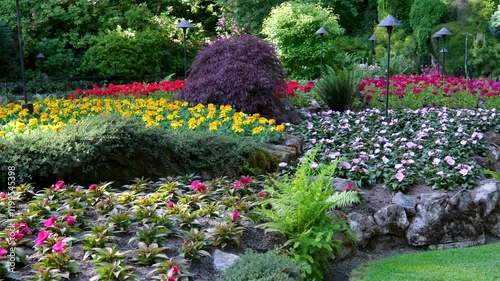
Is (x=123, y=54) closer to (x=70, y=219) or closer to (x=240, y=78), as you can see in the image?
(x=240, y=78)

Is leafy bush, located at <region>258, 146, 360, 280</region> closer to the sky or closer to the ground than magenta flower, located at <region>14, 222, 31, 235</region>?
closer to the ground

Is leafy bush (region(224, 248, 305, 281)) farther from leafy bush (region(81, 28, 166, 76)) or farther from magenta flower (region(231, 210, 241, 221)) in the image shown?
leafy bush (region(81, 28, 166, 76))

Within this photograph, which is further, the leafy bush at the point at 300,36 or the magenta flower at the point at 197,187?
the leafy bush at the point at 300,36

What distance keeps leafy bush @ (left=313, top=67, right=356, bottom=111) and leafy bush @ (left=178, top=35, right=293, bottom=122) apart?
2.37ft

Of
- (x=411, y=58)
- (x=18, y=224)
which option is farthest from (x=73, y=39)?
(x=18, y=224)

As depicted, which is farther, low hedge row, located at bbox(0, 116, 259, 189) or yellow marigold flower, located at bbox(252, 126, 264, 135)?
yellow marigold flower, located at bbox(252, 126, 264, 135)

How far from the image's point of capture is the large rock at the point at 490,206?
5.04 m

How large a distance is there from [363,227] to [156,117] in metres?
2.73

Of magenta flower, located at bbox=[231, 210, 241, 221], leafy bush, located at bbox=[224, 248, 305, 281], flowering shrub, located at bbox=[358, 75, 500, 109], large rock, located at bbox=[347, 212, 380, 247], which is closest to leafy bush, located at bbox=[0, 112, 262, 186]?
large rock, located at bbox=[347, 212, 380, 247]

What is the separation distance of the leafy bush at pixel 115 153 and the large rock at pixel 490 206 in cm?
212

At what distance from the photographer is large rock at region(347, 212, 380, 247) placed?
4.71 meters

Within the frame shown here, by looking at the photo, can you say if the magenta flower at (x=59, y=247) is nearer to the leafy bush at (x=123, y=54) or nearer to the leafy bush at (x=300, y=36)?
the leafy bush at (x=300, y=36)

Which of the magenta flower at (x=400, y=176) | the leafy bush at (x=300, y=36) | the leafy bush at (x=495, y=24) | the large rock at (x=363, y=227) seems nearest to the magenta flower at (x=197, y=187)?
the large rock at (x=363, y=227)

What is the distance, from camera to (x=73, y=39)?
1573 cm
